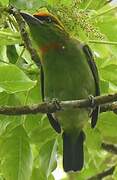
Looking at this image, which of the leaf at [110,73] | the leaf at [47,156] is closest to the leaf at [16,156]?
the leaf at [47,156]

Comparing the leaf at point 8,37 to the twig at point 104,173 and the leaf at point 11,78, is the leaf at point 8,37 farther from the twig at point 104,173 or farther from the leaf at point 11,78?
the twig at point 104,173

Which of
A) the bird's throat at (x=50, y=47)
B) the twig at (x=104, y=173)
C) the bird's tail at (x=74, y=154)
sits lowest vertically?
the twig at (x=104, y=173)

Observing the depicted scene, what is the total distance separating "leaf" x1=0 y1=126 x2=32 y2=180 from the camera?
6.81 ft

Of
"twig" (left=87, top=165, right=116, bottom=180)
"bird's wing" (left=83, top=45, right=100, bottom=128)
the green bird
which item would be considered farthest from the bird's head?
"twig" (left=87, top=165, right=116, bottom=180)

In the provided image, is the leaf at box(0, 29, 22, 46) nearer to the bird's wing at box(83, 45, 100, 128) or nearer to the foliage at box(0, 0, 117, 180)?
the foliage at box(0, 0, 117, 180)

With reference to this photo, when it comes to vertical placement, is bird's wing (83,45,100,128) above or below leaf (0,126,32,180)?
above

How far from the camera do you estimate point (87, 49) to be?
95.5 inches

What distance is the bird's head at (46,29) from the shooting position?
7.34 ft

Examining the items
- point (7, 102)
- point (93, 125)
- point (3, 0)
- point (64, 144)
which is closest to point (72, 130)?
point (64, 144)

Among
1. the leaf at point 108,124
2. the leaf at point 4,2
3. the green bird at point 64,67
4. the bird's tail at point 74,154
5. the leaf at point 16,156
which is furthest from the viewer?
the bird's tail at point 74,154

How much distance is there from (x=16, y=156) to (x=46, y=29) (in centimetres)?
61

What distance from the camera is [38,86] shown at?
7.29 feet

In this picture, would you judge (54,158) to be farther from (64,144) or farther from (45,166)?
(64,144)

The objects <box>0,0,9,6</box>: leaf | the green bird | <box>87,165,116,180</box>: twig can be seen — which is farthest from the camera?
<box>87,165,116,180</box>: twig
